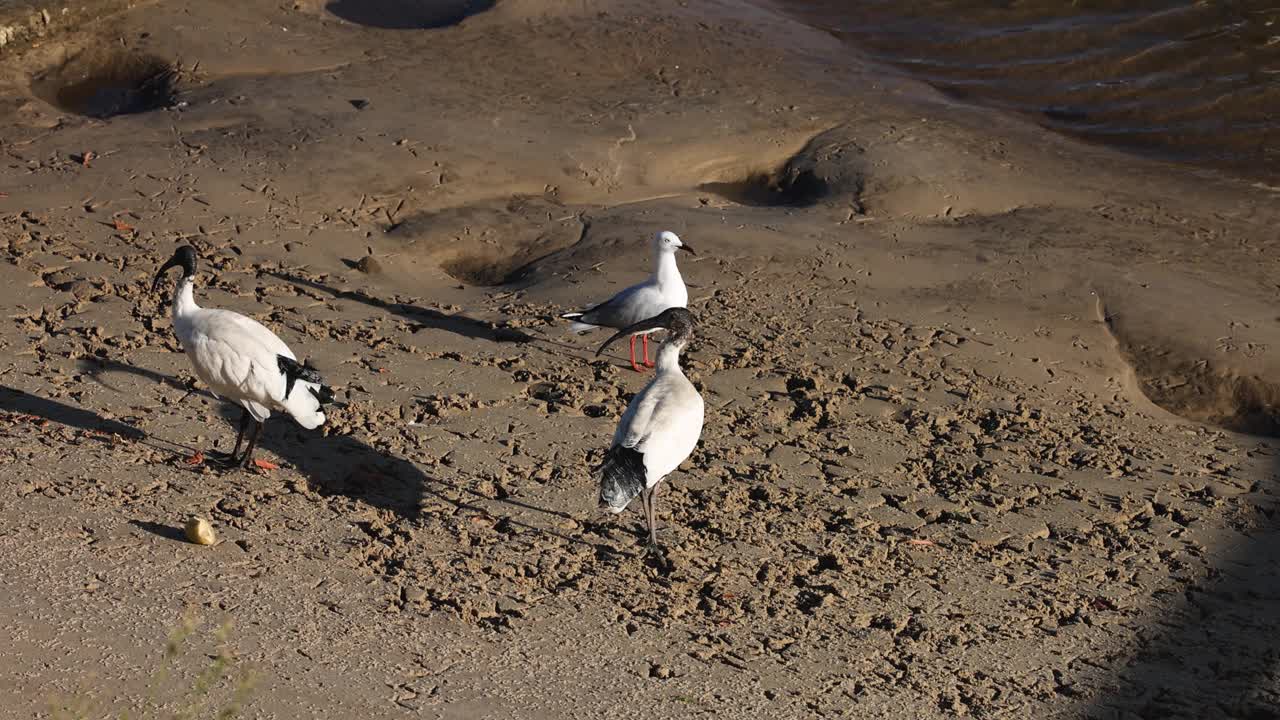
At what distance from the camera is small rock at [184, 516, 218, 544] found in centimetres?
557

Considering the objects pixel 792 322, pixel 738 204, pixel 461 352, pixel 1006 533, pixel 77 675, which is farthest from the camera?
pixel 738 204

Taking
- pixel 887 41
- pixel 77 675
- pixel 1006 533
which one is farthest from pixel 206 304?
pixel 887 41

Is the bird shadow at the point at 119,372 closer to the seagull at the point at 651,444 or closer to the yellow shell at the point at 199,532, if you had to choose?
the yellow shell at the point at 199,532

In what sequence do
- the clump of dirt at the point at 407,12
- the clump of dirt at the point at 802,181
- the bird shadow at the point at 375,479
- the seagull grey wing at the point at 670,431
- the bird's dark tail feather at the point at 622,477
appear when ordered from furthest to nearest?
the clump of dirt at the point at 407,12, the clump of dirt at the point at 802,181, the bird shadow at the point at 375,479, the seagull grey wing at the point at 670,431, the bird's dark tail feather at the point at 622,477

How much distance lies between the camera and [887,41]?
14.5m

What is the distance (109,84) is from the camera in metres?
11.8

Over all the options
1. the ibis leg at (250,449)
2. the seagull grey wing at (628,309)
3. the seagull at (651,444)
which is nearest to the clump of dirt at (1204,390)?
the seagull grey wing at (628,309)

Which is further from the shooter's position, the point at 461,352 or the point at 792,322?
the point at 792,322

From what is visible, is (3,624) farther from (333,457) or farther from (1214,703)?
(1214,703)

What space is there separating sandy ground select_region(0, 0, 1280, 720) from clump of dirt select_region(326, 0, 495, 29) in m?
1.02

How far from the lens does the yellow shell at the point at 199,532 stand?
557 centimetres

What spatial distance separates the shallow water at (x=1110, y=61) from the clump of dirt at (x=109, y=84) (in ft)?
22.8

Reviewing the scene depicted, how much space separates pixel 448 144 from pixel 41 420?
4416 millimetres

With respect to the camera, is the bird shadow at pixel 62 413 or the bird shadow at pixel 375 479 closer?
the bird shadow at pixel 375 479
